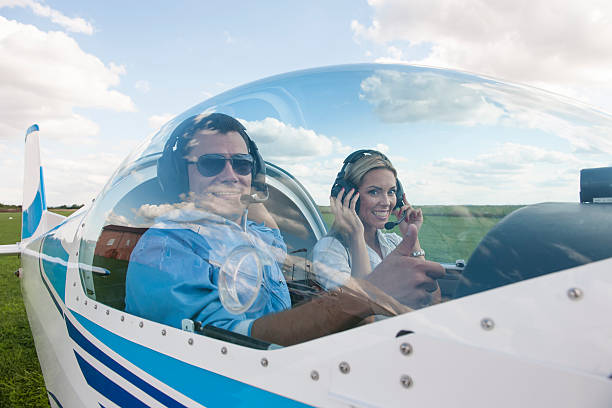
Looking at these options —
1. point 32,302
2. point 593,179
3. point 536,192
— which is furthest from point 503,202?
point 32,302

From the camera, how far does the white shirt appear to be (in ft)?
3.82

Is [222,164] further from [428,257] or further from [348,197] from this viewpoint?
[428,257]

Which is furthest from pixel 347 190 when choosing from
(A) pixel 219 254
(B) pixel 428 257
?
(A) pixel 219 254

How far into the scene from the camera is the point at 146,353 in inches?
54.8

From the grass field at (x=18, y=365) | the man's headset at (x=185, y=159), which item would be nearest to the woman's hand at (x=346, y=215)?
the man's headset at (x=185, y=159)

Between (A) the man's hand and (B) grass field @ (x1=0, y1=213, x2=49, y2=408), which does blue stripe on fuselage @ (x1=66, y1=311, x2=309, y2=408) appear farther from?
(B) grass field @ (x1=0, y1=213, x2=49, y2=408)

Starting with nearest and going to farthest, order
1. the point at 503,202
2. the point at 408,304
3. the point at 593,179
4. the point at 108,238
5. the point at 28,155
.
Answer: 1. the point at 408,304
2. the point at 593,179
3. the point at 503,202
4. the point at 108,238
5. the point at 28,155

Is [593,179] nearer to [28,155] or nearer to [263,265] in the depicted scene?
[263,265]

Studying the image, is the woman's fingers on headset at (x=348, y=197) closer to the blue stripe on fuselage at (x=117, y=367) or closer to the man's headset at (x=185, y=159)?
the man's headset at (x=185, y=159)

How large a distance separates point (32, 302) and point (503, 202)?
3.18m

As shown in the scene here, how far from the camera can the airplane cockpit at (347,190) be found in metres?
1.14

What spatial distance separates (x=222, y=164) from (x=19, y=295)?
7266 millimetres

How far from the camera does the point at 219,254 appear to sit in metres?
1.31

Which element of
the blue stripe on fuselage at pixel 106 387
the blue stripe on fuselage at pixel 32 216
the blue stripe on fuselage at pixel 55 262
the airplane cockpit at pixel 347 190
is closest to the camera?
the airplane cockpit at pixel 347 190
